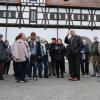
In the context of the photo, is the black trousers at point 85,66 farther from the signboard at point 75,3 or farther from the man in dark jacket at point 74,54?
the signboard at point 75,3

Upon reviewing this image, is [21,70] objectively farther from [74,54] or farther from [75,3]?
[75,3]

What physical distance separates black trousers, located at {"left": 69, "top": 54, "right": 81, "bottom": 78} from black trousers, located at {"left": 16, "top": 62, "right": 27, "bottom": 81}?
6.12 feet

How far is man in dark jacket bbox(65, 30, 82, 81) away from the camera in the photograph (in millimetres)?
12992

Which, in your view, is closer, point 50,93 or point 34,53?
point 50,93

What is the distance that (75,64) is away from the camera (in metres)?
13.1

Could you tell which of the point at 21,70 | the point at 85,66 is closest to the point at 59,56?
the point at 85,66

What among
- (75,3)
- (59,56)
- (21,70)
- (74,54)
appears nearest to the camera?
(21,70)

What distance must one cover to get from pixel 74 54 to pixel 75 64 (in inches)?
14.6

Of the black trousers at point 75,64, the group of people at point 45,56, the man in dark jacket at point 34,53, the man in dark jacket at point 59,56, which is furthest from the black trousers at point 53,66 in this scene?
the black trousers at point 75,64

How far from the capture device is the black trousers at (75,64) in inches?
513

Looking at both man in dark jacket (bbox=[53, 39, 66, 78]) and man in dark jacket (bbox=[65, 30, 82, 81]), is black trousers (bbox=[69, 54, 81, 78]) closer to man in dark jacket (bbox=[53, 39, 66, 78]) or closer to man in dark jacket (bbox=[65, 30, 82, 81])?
man in dark jacket (bbox=[65, 30, 82, 81])

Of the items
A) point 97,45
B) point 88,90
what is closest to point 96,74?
point 97,45

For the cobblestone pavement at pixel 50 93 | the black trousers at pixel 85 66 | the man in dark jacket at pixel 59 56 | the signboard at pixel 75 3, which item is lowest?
the cobblestone pavement at pixel 50 93

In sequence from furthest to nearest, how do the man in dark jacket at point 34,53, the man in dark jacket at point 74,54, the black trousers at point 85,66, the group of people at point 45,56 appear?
the black trousers at point 85,66 → the man in dark jacket at point 34,53 → the man in dark jacket at point 74,54 → the group of people at point 45,56
